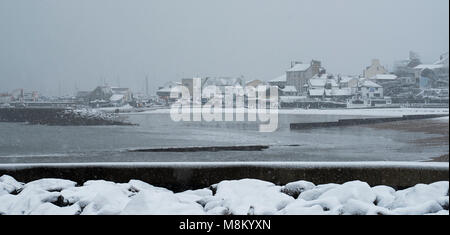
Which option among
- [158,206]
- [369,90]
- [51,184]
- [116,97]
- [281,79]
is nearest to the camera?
[158,206]

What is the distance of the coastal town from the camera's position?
32875 millimetres

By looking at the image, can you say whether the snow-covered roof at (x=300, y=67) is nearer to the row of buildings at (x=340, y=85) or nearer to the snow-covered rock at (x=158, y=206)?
the row of buildings at (x=340, y=85)

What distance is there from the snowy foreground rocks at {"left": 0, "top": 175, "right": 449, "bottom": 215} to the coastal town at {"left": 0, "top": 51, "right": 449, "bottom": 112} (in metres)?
26.6

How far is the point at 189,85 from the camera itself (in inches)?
1608

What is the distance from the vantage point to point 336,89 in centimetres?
4469

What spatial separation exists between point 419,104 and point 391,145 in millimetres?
25214

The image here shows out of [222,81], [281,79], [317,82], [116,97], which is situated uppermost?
[281,79]

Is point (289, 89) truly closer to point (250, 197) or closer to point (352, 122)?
point (352, 122)

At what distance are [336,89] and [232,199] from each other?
43161mm

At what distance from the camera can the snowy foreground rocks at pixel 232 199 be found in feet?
10.1

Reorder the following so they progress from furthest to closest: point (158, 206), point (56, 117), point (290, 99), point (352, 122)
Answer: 1. point (290, 99)
2. point (56, 117)
3. point (352, 122)
4. point (158, 206)

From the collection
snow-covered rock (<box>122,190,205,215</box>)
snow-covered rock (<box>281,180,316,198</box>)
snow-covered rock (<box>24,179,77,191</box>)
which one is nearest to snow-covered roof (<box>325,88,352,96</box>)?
snow-covered rock (<box>281,180,316,198</box>)

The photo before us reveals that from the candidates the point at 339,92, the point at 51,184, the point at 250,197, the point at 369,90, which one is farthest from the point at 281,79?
the point at 250,197
